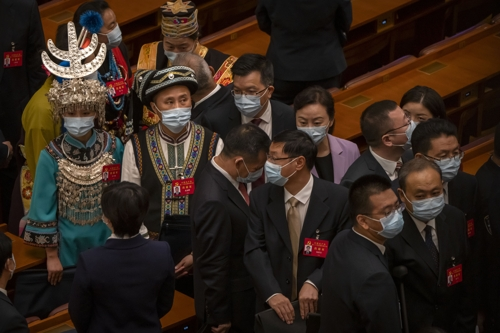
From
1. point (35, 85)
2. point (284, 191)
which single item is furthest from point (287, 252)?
point (35, 85)

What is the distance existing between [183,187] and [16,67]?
1901 mm

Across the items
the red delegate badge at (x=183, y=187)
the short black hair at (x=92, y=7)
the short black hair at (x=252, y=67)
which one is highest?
the short black hair at (x=92, y=7)

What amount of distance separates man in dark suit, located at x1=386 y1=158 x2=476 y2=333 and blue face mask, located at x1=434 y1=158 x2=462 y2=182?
0.36m

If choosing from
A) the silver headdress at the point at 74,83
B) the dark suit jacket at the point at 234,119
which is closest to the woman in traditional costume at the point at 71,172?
the silver headdress at the point at 74,83

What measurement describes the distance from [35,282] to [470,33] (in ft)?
14.0

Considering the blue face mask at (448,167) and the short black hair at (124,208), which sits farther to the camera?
the blue face mask at (448,167)

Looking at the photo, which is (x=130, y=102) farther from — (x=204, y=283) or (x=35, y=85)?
(x=204, y=283)

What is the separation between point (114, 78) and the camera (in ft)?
19.9

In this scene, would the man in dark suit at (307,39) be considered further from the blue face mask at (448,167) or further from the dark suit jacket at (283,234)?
the dark suit jacket at (283,234)

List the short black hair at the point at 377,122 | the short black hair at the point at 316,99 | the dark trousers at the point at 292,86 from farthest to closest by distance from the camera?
the dark trousers at the point at 292,86 < the short black hair at the point at 316,99 < the short black hair at the point at 377,122

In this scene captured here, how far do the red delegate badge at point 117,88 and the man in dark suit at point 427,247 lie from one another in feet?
6.46

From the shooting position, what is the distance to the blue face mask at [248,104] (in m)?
5.67

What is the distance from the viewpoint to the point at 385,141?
5367 mm

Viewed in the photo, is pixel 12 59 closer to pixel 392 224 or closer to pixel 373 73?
pixel 373 73
